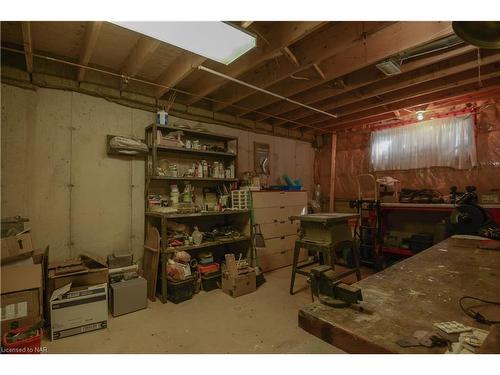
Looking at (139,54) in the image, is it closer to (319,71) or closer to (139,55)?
(139,55)

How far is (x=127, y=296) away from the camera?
8.72 feet

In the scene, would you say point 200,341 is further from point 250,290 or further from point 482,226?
point 482,226

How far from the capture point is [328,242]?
2.83 m

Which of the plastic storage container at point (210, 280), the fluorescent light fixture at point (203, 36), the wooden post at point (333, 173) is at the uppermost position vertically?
Answer: the fluorescent light fixture at point (203, 36)

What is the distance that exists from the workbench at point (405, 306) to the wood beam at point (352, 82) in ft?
6.56

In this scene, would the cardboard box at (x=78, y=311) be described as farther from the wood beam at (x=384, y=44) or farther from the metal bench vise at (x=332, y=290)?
the wood beam at (x=384, y=44)

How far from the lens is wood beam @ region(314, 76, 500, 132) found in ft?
11.3

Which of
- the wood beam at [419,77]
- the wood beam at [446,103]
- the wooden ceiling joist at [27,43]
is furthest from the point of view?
the wood beam at [446,103]

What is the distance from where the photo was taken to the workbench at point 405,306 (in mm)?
852

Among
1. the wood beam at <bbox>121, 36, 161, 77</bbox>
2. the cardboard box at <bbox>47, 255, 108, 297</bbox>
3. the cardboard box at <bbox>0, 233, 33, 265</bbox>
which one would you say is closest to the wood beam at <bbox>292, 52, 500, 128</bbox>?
the wood beam at <bbox>121, 36, 161, 77</bbox>

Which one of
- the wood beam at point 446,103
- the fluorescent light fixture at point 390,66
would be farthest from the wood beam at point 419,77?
the wood beam at point 446,103

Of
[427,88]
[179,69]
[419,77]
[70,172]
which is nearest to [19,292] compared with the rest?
[70,172]

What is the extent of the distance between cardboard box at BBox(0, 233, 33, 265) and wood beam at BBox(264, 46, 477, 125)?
3.53 meters

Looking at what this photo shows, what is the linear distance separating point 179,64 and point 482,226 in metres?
3.80
